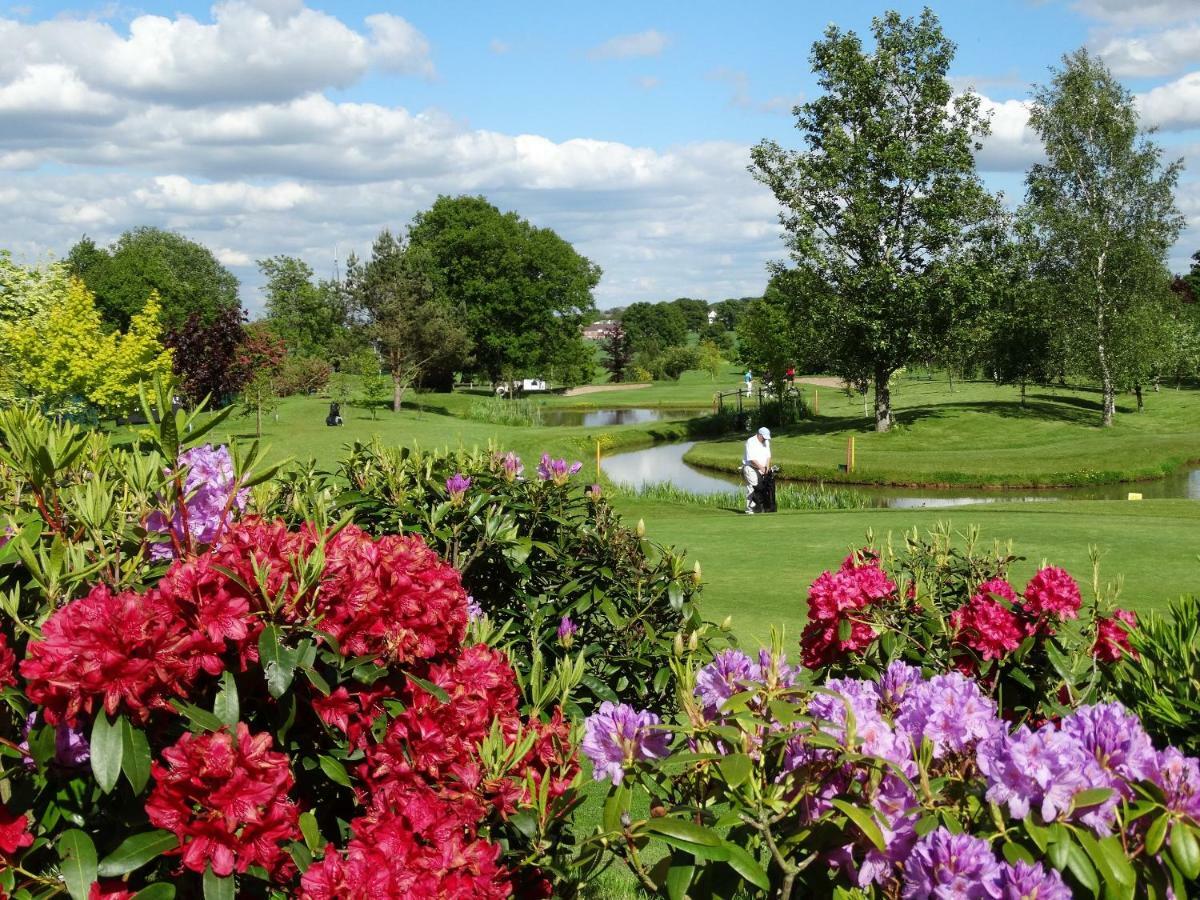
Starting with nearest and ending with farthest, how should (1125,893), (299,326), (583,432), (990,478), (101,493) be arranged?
(1125,893), (101,493), (990,478), (583,432), (299,326)

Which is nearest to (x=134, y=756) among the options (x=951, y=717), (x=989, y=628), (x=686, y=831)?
(x=686, y=831)

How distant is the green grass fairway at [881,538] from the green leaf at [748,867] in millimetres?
5158

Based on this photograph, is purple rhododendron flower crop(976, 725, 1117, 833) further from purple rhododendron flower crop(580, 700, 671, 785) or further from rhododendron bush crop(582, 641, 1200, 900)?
purple rhododendron flower crop(580, 700, 671, 785)

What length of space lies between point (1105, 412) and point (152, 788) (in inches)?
1869

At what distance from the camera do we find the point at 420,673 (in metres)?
2.78

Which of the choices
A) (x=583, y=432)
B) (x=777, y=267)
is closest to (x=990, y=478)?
(x=777, y=267)

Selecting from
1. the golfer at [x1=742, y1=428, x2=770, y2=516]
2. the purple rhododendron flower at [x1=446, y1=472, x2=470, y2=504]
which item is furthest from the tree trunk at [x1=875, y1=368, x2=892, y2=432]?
the purple rhododendron flower at [x1=446, y1=472, x2=470, y2=504]

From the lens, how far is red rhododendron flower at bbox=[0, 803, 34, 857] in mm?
2449

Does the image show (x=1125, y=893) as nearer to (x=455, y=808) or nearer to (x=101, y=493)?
(x=455, y=808)

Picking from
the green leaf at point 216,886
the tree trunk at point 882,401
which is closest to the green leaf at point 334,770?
the green leaf at point 216,886

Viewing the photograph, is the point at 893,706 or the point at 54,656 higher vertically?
the point at 54,656

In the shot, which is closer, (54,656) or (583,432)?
(54,656)

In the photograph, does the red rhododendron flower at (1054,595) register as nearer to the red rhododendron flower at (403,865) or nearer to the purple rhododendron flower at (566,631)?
the purple rhododendron flower at (566,631)

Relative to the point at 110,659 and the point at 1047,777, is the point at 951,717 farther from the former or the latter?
the point at 110,659
